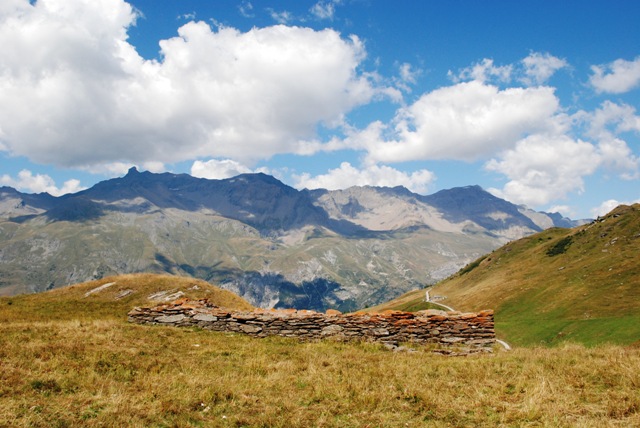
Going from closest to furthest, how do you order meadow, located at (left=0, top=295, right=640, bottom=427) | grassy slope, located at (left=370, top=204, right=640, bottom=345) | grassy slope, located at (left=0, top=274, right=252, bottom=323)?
1. meadow, located at (left=0, top=295, right=640, bottom=427)
2. grassy slope, located at (left=0, top=274, right=252, bottom=323)
3. grassy slope, located at (left=370, top=204, right=640, bottom=345)

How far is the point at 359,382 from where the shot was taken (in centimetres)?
1334

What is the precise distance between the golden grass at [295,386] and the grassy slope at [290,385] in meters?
0.04

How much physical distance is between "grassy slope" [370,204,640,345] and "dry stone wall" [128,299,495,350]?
33392mm

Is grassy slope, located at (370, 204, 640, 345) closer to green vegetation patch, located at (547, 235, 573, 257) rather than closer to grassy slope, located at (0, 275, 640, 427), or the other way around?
green vegetation patch, located at (547, 235, 573, 257)

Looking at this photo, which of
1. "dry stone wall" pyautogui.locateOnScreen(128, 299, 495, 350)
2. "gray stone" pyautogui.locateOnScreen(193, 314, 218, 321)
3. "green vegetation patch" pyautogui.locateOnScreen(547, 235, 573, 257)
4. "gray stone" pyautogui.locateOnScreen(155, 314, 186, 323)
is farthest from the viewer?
"green vegetation patch" pyautogui.locateOnScreen(547, 235, 573, 257)

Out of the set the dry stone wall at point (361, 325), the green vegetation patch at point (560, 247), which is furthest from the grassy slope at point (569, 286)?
the dry stone wall at point (361, 325)

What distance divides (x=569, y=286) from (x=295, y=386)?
3712 inches

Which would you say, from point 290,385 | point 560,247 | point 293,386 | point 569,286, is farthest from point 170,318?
point 560,247

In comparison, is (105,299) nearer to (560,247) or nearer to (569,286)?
(569,286)

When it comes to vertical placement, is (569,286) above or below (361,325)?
below

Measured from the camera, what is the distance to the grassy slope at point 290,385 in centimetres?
1042

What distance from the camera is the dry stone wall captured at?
21.5m

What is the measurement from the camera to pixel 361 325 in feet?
73.4

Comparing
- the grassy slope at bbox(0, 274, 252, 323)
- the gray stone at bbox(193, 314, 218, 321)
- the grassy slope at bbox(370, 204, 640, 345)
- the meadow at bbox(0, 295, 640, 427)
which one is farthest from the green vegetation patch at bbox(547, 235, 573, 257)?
the gray stone at bbox(193, 314, 218, 321)
